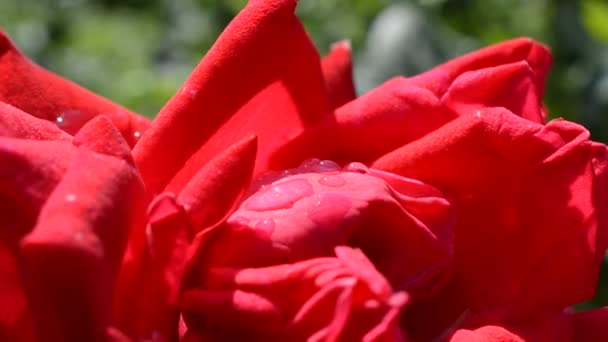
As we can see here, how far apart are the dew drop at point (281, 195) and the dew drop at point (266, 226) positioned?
2 cm

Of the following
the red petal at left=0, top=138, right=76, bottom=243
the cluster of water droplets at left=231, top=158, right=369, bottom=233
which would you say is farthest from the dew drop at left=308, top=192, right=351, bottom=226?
the red petal at left=0, top=138, right=76, bottom=243

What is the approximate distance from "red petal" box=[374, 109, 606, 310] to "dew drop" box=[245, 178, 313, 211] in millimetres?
108

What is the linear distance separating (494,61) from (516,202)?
17cm

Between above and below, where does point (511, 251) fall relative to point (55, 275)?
below

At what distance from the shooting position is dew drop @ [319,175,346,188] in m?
0.92

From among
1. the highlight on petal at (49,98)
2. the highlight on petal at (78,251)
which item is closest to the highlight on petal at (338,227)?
the highlight on petal at (78,251)

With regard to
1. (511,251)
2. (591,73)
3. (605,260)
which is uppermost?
(511,251)

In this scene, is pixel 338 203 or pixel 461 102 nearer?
pixel 338 203

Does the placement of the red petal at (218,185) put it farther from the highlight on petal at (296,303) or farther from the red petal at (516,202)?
the red petal at (516,202)

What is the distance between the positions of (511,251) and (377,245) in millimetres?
147

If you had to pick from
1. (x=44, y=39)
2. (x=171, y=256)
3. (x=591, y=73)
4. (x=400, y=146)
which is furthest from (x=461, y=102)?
(x=44, y=39)

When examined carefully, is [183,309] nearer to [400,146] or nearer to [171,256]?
[171,256]

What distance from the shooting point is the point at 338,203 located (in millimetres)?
894

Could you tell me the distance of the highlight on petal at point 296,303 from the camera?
0.83 metres
